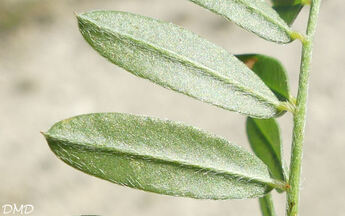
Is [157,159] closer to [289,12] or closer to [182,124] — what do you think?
[182,124]

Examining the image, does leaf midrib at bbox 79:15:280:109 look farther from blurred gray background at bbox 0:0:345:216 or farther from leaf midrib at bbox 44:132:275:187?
blurred gray background at bbox 0:0:345:216

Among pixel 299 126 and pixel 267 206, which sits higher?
pixel 299 126

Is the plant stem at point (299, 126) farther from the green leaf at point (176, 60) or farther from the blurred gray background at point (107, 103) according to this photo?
the blurred gray background at point (107, 103)

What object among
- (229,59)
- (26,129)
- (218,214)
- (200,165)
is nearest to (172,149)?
(200,165)

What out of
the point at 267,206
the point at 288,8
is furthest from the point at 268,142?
the point at 288,8

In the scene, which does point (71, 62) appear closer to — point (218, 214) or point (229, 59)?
point (218, 214)

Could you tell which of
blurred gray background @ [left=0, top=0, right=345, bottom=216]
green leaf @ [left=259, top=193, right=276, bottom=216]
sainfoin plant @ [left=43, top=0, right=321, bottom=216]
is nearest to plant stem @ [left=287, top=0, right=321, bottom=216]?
sainfoin plant @ [left=43, top=0, right=321, bottom=216]
